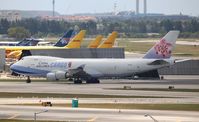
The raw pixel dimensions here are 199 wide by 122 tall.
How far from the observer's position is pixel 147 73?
10706cm

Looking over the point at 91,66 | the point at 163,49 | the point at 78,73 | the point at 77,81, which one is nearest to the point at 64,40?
the point at 91,66

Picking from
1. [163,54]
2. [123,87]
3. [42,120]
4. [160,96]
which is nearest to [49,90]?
[123,87]

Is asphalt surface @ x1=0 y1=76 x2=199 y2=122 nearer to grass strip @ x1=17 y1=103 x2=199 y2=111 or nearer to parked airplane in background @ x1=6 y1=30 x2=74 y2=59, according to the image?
grass strip @ x1=17 y1=103 x2=199 y2=111

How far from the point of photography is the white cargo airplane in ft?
336

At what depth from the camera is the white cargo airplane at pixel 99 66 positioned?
102562 millimetres

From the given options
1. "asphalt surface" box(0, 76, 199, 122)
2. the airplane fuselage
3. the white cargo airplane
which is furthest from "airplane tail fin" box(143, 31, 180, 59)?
"asphalt surface" box(0, 76, 199, 122)

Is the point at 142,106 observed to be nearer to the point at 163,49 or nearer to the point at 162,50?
the point at 162,50

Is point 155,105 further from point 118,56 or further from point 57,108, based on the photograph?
point 118,56

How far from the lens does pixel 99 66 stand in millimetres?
103688

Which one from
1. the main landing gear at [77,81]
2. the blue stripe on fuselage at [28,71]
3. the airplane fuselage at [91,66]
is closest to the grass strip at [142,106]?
the main landing gear at [77,81]

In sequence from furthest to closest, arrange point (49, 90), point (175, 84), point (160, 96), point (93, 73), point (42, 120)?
point (93, 73) → point (175, 84) → point (49, 90) → point (160, 96) → point (42, 120)

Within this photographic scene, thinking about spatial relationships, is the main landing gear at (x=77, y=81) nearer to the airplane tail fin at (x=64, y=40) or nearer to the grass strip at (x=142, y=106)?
the grass strip at (x=142, y=106)

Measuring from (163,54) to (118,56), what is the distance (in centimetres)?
2884

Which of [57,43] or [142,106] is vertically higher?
[142,106]
